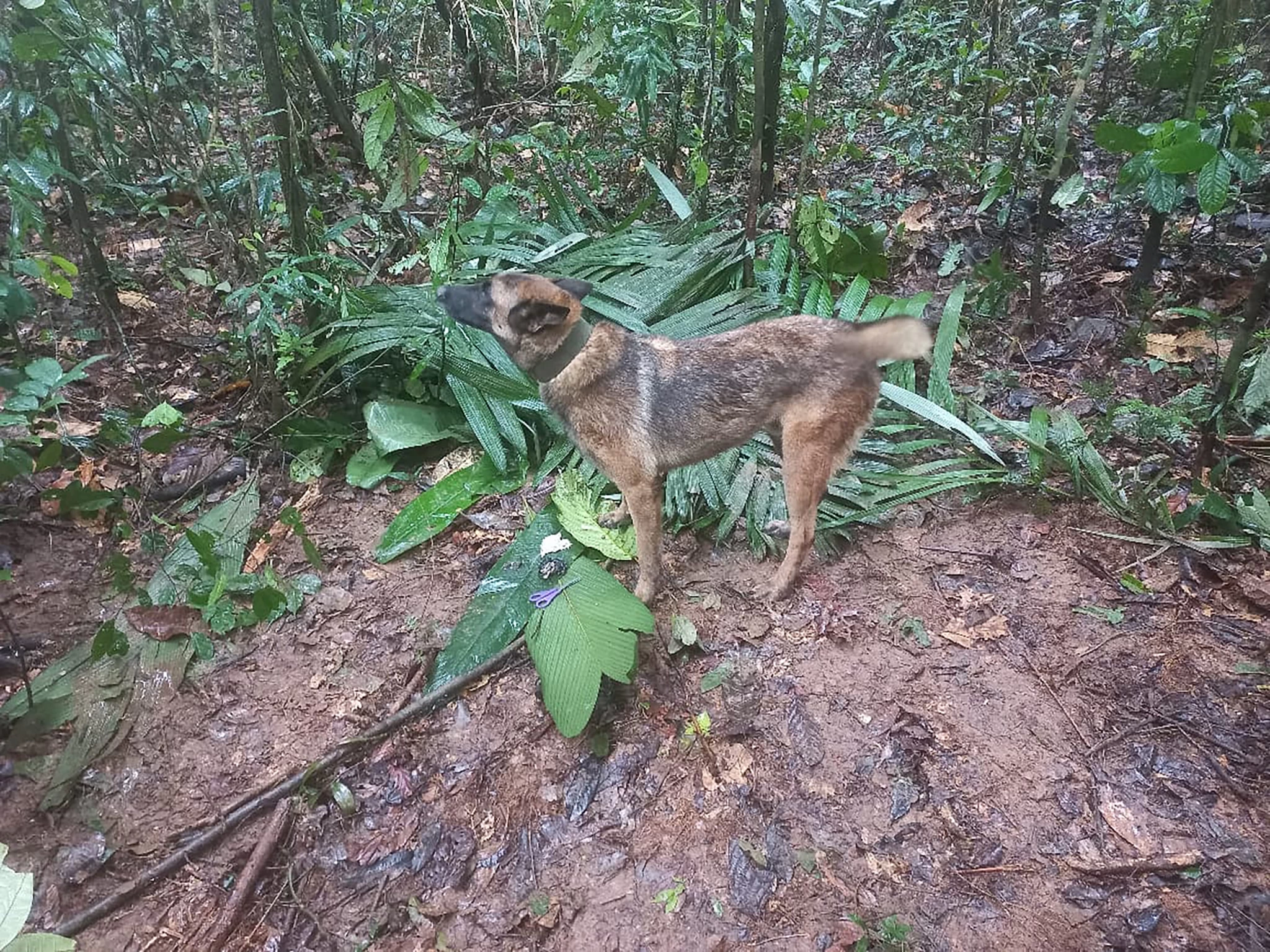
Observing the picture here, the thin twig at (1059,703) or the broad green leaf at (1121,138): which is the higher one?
the broad green leaf at (1121,138)

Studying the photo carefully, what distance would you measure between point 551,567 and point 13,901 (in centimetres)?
248

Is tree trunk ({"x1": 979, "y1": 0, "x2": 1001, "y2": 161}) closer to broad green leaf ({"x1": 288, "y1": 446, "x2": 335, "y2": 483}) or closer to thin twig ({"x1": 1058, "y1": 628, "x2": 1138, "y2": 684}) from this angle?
thin twig ({"x1": 1058, "y1": 628, "x2": 1138, "y2": 684})

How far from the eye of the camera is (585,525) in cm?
421

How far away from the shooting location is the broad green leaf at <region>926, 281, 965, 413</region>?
4.96 m

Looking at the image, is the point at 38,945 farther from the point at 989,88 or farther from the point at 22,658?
the point at 989,88

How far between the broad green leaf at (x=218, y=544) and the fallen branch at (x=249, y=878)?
1439mm

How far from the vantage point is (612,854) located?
3.03m

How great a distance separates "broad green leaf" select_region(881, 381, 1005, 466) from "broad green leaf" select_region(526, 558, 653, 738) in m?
2.41

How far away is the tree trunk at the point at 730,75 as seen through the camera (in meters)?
6.30

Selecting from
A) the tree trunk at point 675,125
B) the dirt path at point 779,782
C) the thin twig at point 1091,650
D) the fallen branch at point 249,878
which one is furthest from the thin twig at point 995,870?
the tree trunk at point 675,125

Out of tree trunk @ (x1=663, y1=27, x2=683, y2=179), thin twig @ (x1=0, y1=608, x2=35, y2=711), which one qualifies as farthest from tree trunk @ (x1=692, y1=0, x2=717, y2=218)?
thin twig @ (x1=0, y1=608, x2=35, y2=711)

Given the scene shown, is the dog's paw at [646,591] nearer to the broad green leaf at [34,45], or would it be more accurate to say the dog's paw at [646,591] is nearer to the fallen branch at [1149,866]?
the fallen branch at [1149,866]

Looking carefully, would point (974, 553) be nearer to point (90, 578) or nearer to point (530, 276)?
point (530, 276)

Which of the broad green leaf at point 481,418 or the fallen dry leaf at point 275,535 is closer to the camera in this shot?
the fallen dry leaf at point 275,535
